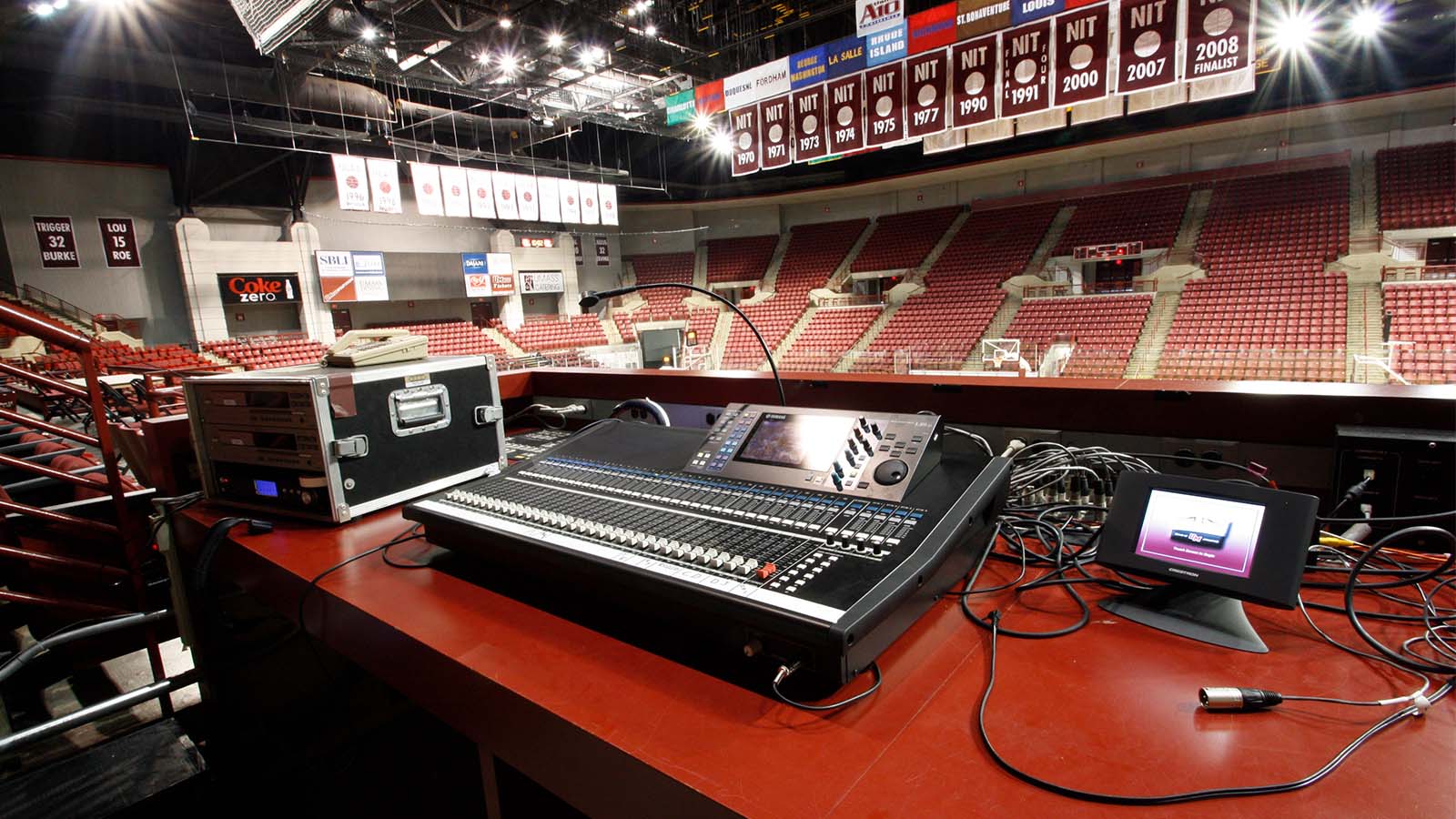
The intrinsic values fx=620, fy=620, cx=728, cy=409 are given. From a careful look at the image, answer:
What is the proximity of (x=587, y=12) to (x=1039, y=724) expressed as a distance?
7725mm

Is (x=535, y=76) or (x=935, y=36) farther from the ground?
(x=535, y=76)

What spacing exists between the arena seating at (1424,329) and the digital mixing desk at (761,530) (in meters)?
9.37

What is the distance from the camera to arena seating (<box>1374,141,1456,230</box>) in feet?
29.1

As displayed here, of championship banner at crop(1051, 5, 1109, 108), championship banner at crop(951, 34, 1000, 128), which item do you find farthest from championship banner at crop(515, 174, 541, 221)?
championship banner at crop(1051, 5, 1109, 108)

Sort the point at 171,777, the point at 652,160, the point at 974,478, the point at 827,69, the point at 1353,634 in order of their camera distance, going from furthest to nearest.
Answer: the point at 652,160 < the point at 827,69 < the point at 171,777 < the point at 974,478 < the point at 1353,634

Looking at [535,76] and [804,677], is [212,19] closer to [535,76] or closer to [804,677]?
[535,76]

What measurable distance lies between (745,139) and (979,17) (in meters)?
2.18

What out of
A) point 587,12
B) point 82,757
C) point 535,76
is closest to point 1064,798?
point 82,757

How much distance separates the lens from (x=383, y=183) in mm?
8523

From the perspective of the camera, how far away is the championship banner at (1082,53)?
12.6ft

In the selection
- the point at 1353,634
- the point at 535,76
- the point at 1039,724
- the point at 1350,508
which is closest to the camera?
the point at 1039,724

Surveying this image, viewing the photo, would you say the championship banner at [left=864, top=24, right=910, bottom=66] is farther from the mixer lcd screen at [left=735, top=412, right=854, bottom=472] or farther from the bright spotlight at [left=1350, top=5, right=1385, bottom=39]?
the bright spotlight at [left=1350, top=5, right=1385, bottom=39]

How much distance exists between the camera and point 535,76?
7.71m

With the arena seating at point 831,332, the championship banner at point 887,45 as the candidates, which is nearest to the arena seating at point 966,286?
the arena seating at point 831,332
